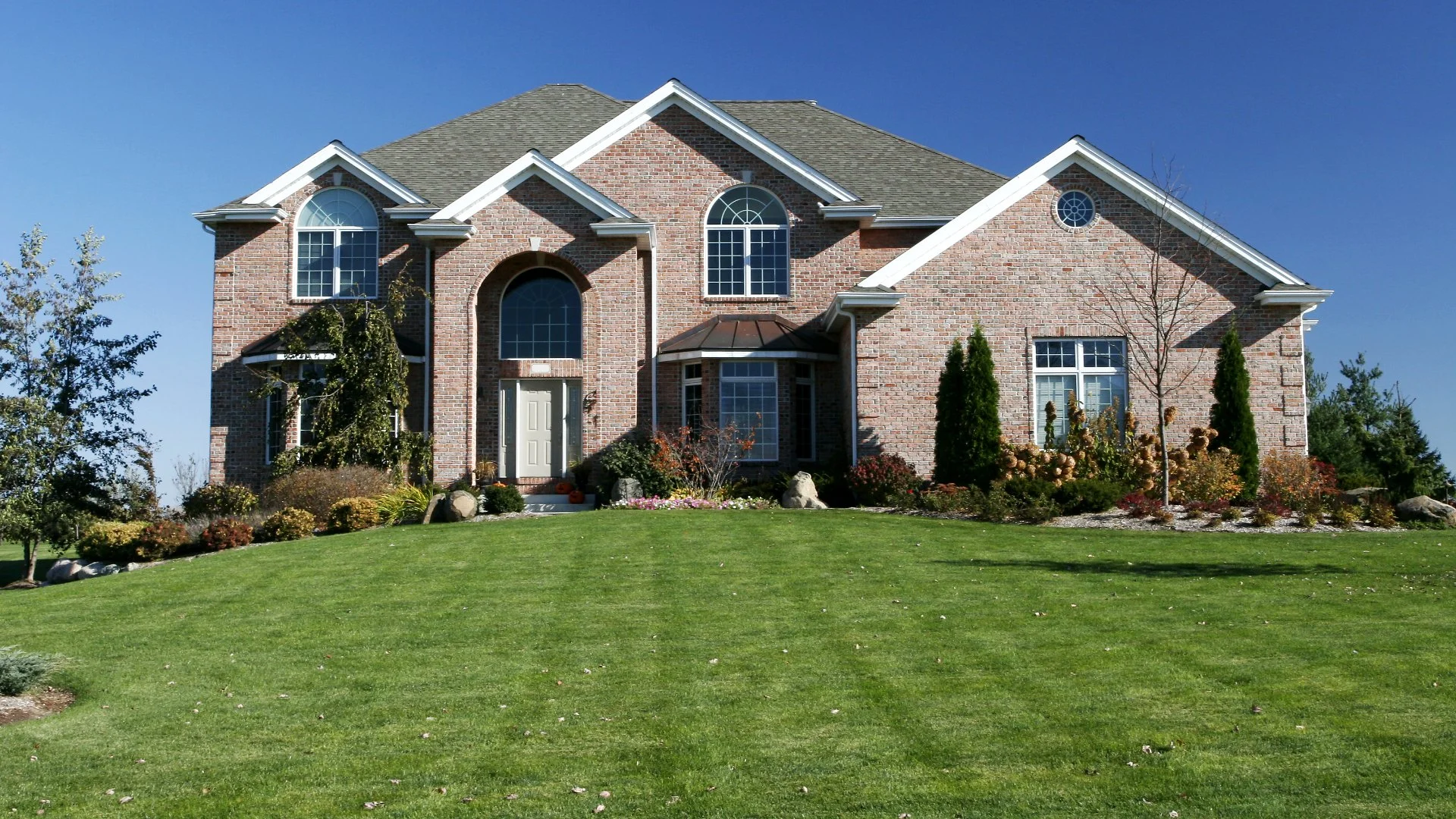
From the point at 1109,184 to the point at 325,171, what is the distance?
16.3 m

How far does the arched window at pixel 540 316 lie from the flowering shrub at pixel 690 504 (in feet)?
15.4

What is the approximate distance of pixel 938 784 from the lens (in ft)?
21.9

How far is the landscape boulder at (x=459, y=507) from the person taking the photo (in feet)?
67.2

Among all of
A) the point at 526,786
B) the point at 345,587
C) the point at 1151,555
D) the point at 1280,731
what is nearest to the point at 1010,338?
the point at 1151,555

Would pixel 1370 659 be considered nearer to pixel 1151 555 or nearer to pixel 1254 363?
pixel 1151 555

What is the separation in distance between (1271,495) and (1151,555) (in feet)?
20.8

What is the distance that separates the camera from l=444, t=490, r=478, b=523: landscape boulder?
806 inches

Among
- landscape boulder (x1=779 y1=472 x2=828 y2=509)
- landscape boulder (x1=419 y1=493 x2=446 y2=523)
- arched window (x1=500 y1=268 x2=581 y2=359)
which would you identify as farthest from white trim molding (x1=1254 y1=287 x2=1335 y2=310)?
landscape boulder (x1=419 y1=493 x2=446 y2=523)

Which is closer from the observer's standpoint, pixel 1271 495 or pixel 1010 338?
pixel 1271 495

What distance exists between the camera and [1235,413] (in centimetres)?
2130

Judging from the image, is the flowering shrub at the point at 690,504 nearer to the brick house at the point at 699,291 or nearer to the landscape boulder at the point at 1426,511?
the brick house at the point at 699,291

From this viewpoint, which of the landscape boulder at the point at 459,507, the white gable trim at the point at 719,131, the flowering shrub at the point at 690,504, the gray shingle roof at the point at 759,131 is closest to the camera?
the landscape boulder at the point at 459,507

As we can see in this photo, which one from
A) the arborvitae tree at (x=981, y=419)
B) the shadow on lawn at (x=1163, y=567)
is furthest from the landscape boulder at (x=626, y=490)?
the shadow on lawn at (x=1163, y=567)

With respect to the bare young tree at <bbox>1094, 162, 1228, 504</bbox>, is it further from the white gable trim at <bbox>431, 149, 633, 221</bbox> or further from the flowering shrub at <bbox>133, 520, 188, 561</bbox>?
the flowering shrub at <bbox>133, 520, 188, 561</bbox>
